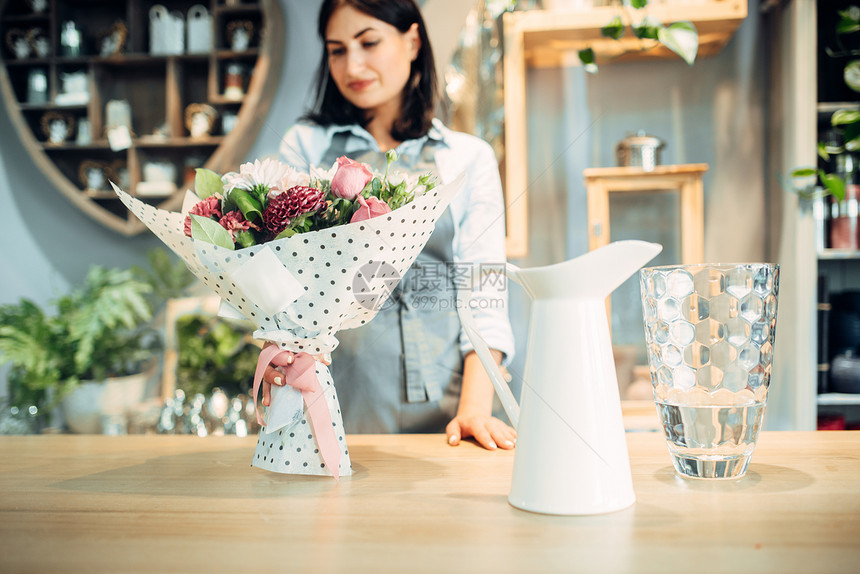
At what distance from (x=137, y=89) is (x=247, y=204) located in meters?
2.19

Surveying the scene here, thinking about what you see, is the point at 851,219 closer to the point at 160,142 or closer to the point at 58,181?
the point at 160,142

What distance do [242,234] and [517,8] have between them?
6.39ft

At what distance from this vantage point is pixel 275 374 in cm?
64

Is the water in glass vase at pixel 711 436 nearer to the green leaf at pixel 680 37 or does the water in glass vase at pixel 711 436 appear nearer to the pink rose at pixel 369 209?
the pink rose at pixel 369 209

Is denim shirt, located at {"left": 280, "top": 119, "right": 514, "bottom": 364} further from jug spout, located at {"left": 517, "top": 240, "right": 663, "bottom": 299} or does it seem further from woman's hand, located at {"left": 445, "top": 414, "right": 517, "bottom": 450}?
jug spout, located at {"left": 517, "top": 240, "right": 663, "bottom": 299}

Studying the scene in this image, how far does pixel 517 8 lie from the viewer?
225 centimetres

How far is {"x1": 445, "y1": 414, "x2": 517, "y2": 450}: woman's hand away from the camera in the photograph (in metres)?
0.77

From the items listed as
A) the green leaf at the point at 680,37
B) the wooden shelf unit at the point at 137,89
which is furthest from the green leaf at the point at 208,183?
the wooden shelf unit at the point at 137,89

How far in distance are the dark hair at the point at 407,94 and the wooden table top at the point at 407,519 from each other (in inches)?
35.6

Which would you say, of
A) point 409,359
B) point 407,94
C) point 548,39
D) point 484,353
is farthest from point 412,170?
point 548,39

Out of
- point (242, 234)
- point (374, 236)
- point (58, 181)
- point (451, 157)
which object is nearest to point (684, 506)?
point (374, 236)

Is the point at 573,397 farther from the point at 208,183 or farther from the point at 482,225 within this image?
the point at 482,225

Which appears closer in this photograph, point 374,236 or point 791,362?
point 374,236

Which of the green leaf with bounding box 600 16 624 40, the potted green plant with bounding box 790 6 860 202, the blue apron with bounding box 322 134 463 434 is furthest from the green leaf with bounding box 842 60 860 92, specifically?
the blue apron with bounding box 322 134 463 434
